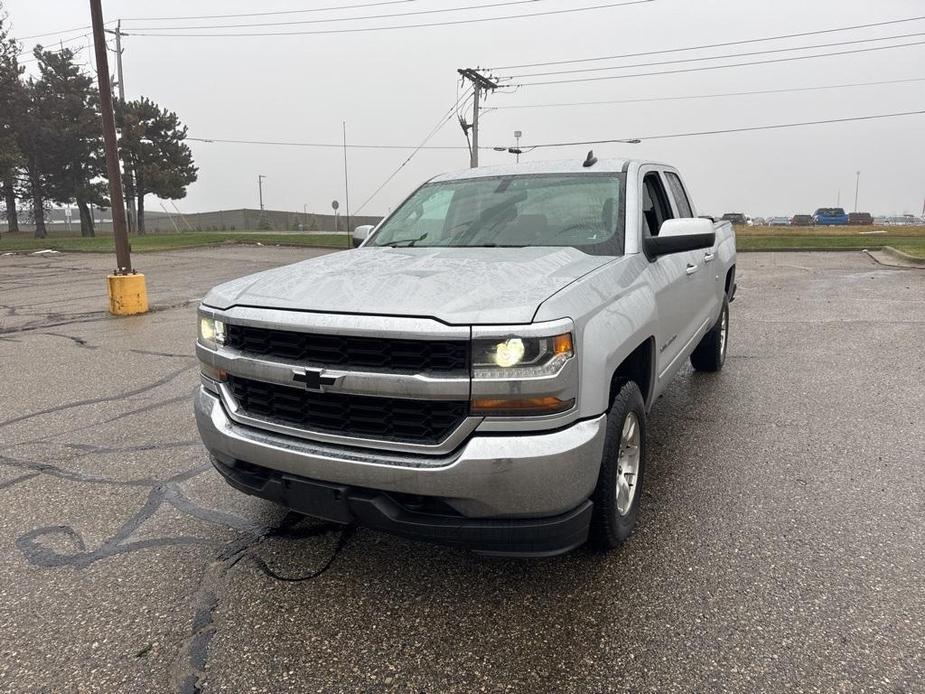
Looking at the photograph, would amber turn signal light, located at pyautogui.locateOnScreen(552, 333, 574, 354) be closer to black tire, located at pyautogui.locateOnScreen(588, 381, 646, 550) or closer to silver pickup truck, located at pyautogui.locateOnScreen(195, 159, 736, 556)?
silver pickup truck, located at pyautogui.locateOnScreen(195, 159, 736, 556)

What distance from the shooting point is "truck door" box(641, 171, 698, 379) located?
3.51m

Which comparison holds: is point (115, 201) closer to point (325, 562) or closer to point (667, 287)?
point (325, 562)

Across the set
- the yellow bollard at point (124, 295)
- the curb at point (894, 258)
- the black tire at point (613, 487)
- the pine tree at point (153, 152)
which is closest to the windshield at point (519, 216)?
the black tire at point (613, 487)

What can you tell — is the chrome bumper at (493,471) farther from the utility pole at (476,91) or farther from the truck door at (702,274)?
the utility pole at (476,91)

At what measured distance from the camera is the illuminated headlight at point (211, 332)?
2811 mm

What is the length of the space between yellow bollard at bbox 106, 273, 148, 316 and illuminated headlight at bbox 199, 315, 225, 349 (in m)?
8.31

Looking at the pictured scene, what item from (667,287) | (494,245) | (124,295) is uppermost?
(494,245)

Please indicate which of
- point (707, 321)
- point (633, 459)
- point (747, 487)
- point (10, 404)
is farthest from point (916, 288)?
point (10, 404)

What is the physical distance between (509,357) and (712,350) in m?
4.33

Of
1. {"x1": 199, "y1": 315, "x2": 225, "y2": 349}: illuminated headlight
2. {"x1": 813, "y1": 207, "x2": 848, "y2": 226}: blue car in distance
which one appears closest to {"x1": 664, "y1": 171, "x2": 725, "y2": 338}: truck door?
{"x1": 199, "y1": 315, "x2": 225, "y2": 349}: illuminated headlight

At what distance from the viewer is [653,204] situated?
13.7 ft

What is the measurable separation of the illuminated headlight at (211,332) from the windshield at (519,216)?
1.35m

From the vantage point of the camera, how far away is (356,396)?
238 centimetres

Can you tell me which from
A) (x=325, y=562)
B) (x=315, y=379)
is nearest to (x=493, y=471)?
(x=315, y=379)
